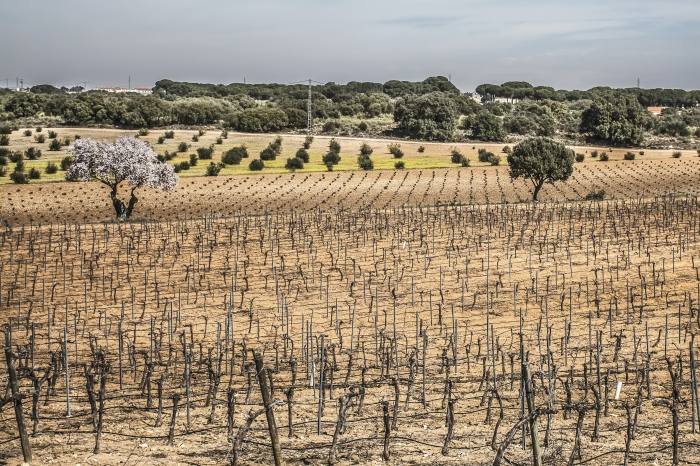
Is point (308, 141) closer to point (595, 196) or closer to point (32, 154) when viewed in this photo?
point (32, 154)

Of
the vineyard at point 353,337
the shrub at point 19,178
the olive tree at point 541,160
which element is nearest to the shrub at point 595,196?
the olive tree at point 541,160

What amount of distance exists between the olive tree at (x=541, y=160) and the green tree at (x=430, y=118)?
35.9 metres

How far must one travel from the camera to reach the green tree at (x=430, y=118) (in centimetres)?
8388

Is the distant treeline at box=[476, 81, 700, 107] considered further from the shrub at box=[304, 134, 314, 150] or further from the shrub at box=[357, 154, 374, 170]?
the shrub at box=[357, 154, 374, 170]

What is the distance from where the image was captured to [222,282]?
25.6 m

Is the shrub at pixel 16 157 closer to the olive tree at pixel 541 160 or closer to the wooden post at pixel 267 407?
the olive tree at pixel 541 160

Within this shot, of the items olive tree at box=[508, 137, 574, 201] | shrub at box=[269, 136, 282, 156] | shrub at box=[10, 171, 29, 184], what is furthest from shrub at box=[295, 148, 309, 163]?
olive tree at box=[508, 137, 574, 201]

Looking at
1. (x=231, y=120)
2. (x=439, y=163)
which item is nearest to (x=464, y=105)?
(x=231, y=120)

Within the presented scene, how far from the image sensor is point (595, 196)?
4816cm

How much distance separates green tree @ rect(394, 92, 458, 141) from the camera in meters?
83.9

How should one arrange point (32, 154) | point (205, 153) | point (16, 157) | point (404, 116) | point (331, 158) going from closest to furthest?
1. point (16, 157)
2. point (331, 158)
3. point (32, 154)
4. point (205, 153)
5. point (404, 116)

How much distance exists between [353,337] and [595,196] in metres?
32.7

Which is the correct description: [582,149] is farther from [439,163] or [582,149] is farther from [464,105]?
[464,105]

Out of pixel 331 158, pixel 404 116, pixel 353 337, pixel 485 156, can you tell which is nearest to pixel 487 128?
pixel 404 116
